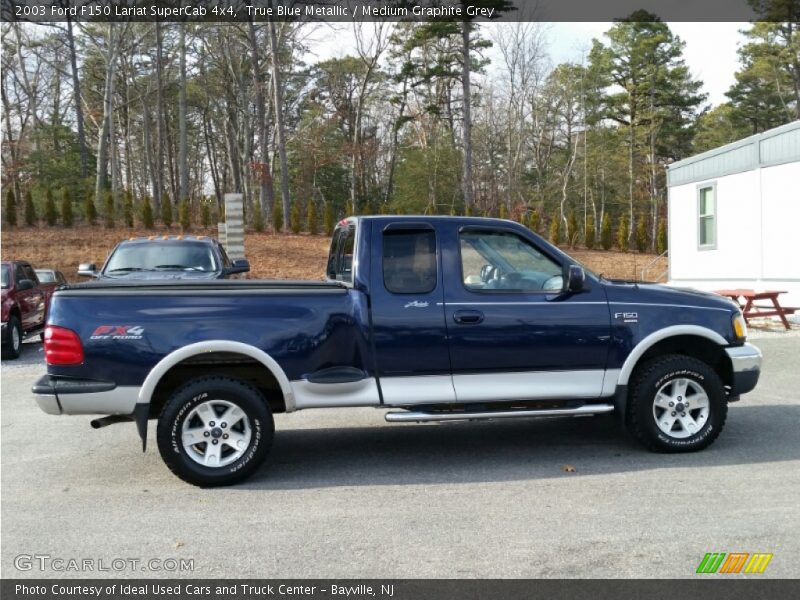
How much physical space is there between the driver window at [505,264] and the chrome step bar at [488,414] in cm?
96

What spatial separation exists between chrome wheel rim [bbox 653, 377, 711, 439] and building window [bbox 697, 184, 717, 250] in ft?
49.6

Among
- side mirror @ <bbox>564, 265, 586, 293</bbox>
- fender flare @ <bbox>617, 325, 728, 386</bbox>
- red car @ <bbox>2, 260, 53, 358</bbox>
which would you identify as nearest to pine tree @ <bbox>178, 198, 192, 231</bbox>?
red car @ <bbox>2, 260, 53, 358</bbox>

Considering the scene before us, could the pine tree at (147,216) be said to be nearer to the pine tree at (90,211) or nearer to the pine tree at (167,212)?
the pine tree at (167,212)

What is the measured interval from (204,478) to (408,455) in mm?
1786

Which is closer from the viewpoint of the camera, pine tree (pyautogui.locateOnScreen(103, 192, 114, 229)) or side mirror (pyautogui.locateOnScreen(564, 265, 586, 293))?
side mirror (pyautogui.locateOnScreen(564, 265, 586, 293))

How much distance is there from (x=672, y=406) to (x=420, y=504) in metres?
2.39

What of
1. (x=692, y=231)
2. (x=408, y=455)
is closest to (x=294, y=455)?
(x=408, y=455)

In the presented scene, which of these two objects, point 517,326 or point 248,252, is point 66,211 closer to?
point 248,252

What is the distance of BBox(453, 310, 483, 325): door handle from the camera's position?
609 centimetres

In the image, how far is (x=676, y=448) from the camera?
6.39 metres

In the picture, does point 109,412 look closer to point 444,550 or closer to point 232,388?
point 232,388

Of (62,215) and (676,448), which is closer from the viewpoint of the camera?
(676,448)

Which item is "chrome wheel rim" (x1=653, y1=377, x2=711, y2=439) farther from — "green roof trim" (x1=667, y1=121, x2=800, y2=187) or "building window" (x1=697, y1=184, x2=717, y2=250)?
"building window" (x1=697, y1=184, x2=717, y2=250)

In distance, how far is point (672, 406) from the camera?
6.40 metres
